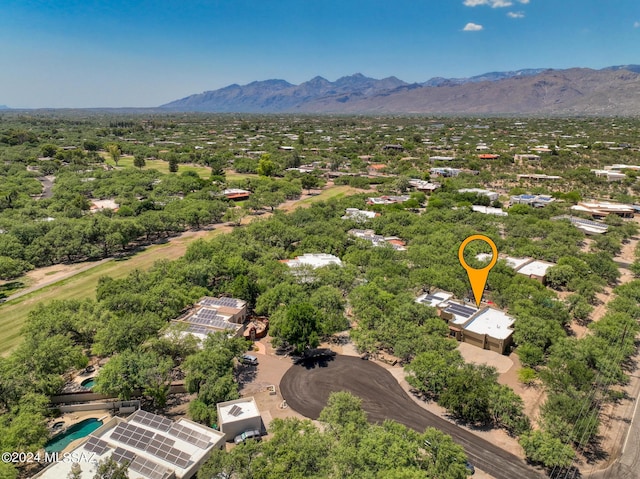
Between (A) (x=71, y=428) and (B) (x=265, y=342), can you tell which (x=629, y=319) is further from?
(A) (x=71, y=428)

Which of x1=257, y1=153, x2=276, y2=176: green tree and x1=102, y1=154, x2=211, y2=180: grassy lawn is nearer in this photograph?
x1=257, y1=153, x2=276, y2=176: green tree

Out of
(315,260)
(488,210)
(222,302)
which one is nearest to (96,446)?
(222,302)

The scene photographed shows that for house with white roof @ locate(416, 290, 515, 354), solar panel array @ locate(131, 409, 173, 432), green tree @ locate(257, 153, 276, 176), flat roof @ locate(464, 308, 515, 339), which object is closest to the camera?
solar panel array @ locate(131, 409, 173, 432)

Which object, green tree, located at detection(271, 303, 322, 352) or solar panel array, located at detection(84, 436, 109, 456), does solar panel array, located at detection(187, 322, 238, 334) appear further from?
solar panel array, located at detection(84, 436, 109, 456)

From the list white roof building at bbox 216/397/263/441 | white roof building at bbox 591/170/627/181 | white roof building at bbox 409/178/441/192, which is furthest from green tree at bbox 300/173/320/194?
white roof building at bbox 216/397/263/441

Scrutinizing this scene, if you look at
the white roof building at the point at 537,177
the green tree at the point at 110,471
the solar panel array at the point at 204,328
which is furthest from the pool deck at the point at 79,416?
the white roof building at the point at 537,177

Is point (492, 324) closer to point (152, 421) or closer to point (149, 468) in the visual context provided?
point (152, 421)
